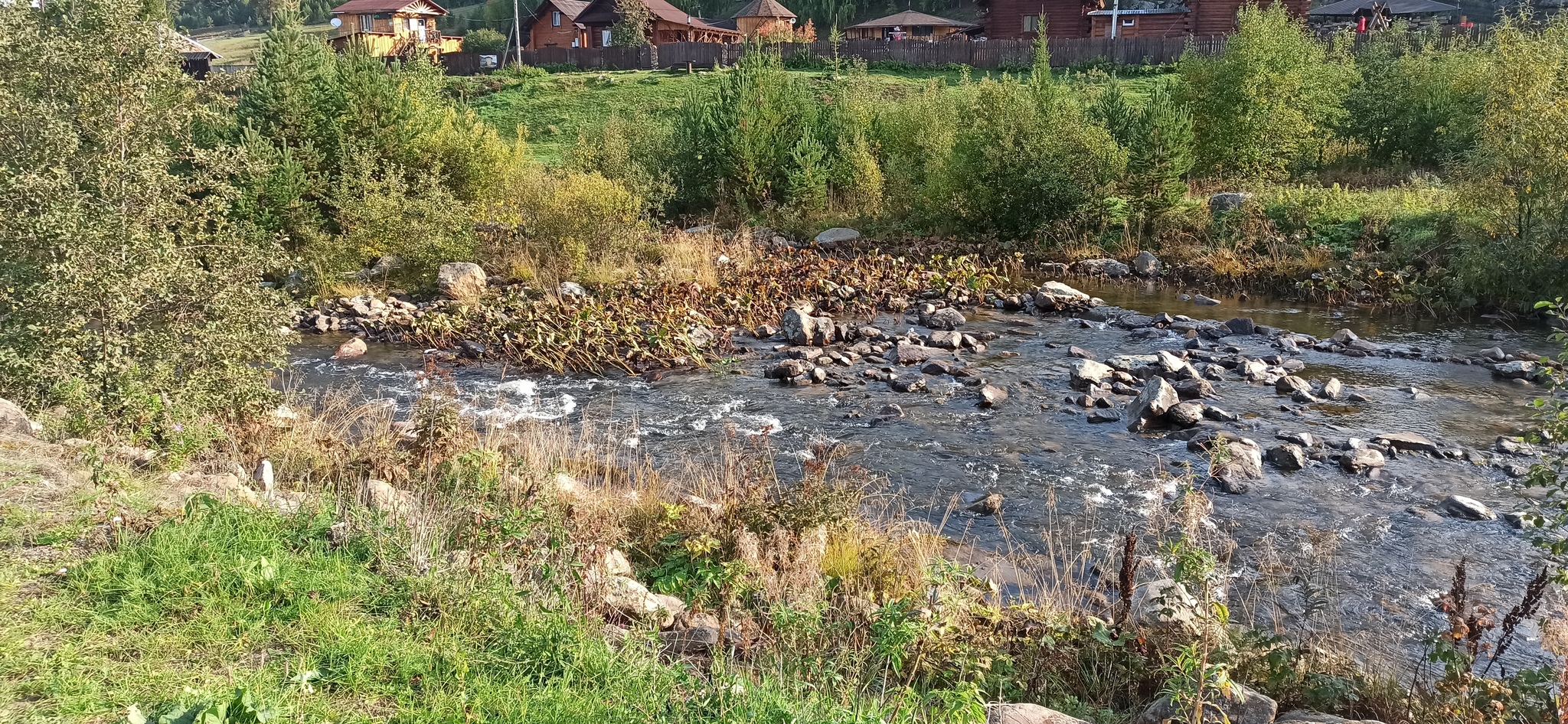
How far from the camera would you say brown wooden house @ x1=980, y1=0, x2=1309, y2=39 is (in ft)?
170

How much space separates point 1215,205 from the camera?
72.8ft

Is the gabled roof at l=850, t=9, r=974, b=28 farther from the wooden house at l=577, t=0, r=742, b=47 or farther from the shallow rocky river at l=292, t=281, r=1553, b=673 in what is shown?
the shallow rocky river at l=292, t=281, r=1553, b=673

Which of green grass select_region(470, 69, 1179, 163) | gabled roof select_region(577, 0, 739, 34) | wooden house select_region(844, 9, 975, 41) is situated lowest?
green grass select_region(470, 69, 1179, 163)

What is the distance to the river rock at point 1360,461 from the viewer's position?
33.6ft

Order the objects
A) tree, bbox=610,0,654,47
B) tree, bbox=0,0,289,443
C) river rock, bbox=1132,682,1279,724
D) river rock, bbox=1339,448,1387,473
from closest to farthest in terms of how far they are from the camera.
A: 1. river rock, bbox=1132,682,1279,724
2. tree, bbox=0,0,289,443
3. river rock, bbox=1339,448,1387,473
4. tree, bbox=610,0,654,47

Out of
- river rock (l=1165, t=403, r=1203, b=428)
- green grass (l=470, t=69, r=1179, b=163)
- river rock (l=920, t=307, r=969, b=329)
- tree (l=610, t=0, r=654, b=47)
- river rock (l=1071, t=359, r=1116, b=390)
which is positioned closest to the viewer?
river rock (l=1165, t=403, r=1203, b=428)

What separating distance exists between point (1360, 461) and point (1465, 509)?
1258mm

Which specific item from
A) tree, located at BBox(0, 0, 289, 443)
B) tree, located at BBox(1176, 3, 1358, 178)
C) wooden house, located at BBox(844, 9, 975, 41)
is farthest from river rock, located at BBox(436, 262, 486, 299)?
wooden house, located at BBox(844, 9, 975, 41)

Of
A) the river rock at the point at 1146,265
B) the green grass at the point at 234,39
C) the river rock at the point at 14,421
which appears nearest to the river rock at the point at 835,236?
the river rock at the point at 1146,265

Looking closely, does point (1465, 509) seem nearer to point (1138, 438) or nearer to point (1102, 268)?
point (1138, 438)

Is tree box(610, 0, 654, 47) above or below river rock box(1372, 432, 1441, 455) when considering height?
above

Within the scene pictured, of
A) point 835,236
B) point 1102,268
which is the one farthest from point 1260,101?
point 835,236

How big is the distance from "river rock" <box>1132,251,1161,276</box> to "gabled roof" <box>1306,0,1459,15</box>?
116 feet

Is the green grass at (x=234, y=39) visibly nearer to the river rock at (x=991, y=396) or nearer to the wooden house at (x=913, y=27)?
the wooden house at (x=913, y=27)
